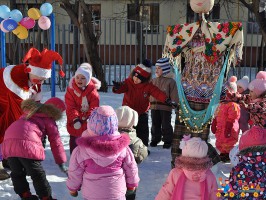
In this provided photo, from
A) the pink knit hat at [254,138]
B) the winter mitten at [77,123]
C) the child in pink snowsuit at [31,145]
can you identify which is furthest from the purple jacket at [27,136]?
the pink knit hat at [254,138]

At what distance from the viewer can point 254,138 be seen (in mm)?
3502

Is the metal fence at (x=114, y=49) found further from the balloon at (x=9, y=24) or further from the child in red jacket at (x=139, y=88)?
the child in red jacket at (x=139, y=88)

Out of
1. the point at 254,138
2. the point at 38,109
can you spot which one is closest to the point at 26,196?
the point at 38,109

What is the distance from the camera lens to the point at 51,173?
5.34 meters

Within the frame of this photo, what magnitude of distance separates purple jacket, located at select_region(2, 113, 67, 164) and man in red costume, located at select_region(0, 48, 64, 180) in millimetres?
828

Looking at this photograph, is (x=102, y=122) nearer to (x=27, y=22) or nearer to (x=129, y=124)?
(x=129, y=124)

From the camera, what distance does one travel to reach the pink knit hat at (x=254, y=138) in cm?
348

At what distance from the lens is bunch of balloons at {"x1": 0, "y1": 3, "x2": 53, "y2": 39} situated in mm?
6176

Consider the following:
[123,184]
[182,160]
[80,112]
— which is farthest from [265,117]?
[80,112]

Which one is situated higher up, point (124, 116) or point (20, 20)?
point (20, 20)

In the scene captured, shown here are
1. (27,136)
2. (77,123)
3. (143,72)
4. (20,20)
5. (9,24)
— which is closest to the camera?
(27,136)

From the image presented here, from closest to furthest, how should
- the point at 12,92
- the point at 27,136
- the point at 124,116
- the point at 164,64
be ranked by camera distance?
1. the point at 27,136
2. the point at 124,116
3. the point at 12,92
4. the point at 164,64

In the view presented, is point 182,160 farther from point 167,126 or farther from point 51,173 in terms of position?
point 167,126

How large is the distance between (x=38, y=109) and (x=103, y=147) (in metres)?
0.95
